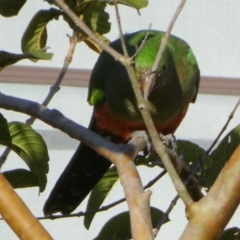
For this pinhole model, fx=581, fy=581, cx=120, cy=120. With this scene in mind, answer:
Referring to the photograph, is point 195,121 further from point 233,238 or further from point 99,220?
point 233,238

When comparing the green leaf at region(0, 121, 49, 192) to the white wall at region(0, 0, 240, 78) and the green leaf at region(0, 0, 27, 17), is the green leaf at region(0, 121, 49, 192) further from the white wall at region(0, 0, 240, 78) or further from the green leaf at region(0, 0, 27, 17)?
the white wall at region(0, 0, 240, 78)

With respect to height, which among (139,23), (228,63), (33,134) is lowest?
(33,134)

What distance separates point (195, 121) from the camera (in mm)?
3268

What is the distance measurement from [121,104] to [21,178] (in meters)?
0.78

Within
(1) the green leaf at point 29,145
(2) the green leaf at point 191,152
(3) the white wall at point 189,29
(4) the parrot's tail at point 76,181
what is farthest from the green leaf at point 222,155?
(3) the white wall at point 189,29

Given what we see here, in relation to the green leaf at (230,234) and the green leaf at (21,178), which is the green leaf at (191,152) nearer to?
the green leaf at (230,234)

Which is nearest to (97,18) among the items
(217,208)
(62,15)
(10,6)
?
(62,15)

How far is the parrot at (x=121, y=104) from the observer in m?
2.12

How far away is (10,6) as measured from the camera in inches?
61.4

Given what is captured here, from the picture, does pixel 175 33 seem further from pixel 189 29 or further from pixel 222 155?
pixel 222 155

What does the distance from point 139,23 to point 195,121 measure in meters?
0.63

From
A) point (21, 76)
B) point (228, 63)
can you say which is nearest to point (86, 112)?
point (21, 76)

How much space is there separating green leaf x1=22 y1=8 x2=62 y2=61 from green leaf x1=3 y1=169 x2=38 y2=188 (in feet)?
1.38

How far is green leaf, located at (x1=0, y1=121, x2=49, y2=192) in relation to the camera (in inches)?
55.6
